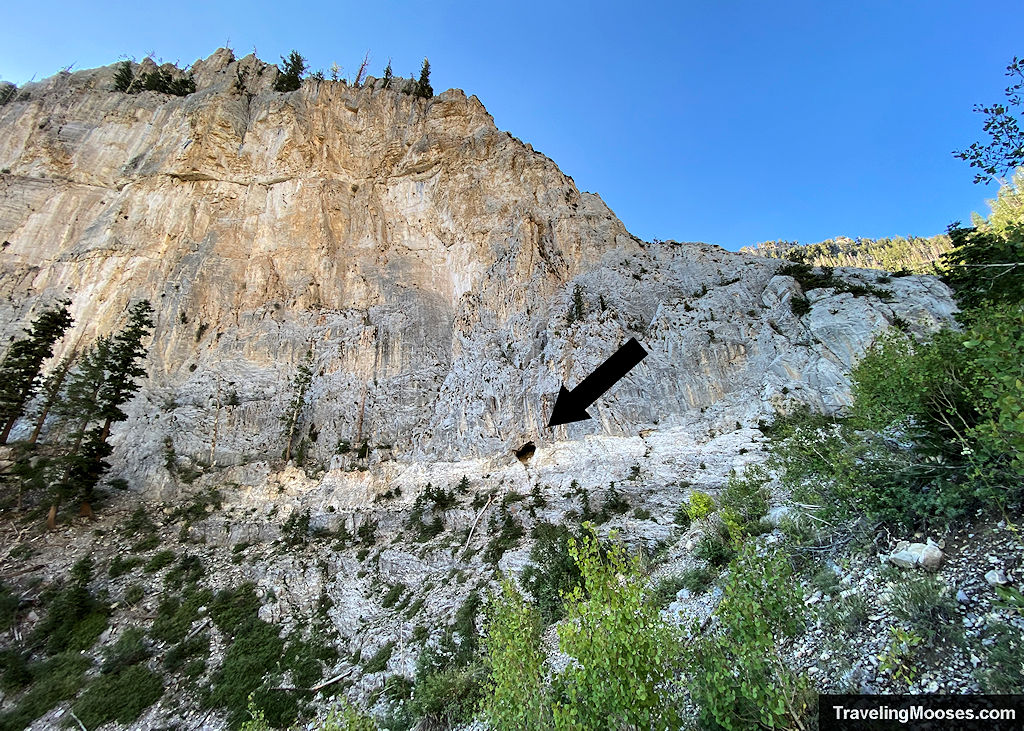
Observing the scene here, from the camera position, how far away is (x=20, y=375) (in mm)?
27172

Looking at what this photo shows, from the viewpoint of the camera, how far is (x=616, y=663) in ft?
19.4

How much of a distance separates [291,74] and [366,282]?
3251 cm

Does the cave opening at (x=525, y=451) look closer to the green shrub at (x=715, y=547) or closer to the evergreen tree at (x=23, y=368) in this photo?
the green shrub at (x=715, y=547)

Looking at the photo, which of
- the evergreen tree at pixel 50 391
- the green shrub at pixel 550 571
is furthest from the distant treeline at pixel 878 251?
the evergreen tree at pixel 50 391

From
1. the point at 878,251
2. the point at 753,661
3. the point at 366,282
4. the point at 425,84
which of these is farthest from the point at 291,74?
the point at 878,251

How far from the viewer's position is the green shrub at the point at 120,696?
47.8ft

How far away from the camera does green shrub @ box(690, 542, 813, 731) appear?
482 centimetres

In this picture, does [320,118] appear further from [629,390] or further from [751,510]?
[751,510]

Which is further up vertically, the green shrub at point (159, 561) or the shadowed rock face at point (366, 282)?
the shadowed rock face at point (366, 282)

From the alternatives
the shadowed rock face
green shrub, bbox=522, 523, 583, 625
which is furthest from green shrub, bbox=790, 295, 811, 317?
green shrub, bbox=522, 523, 583, 625

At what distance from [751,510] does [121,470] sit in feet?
117

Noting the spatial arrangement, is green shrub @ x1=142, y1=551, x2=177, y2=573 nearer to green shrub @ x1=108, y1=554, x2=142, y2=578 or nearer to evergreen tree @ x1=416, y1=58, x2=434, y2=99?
green shrub @ x1=108, y1=554, x2=142, y2=578

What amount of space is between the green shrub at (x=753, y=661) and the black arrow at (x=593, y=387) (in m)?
17.9

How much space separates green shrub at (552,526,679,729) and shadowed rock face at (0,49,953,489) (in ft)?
54.8
